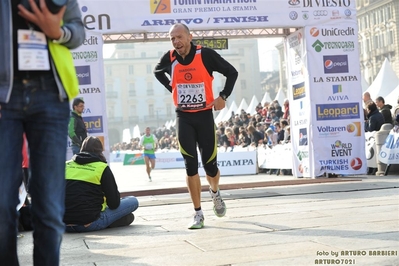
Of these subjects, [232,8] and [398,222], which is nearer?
[398,222]

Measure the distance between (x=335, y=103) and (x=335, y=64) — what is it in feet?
2.74

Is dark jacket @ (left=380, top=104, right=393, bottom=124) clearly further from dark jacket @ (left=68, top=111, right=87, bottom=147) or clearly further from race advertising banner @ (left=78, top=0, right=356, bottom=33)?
dark jacket @ (left=68, top=111, right=87, bottom=147)

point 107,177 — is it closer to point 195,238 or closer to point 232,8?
point 195,238

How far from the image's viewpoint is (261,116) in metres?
25.5

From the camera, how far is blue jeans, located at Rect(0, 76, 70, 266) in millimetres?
3043

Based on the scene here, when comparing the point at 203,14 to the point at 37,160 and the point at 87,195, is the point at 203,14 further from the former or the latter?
the point at 37,160

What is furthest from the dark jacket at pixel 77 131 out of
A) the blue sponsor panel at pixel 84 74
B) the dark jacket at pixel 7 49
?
the dark jacket at pixel 7 49

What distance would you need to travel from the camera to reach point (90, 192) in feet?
23.8

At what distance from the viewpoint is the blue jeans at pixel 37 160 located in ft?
9.98

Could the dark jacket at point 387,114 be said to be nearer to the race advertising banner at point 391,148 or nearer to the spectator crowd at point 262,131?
the race advertising banner at point 391,148

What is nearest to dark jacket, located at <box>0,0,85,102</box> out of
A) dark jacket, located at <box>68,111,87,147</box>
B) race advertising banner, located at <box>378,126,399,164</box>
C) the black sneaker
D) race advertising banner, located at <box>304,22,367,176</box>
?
the black sneaker

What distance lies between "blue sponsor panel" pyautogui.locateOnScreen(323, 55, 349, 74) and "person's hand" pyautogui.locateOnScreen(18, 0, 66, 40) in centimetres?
1270

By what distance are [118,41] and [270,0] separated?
3352 millimetres

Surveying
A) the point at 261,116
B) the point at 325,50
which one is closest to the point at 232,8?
the point at 325,50
